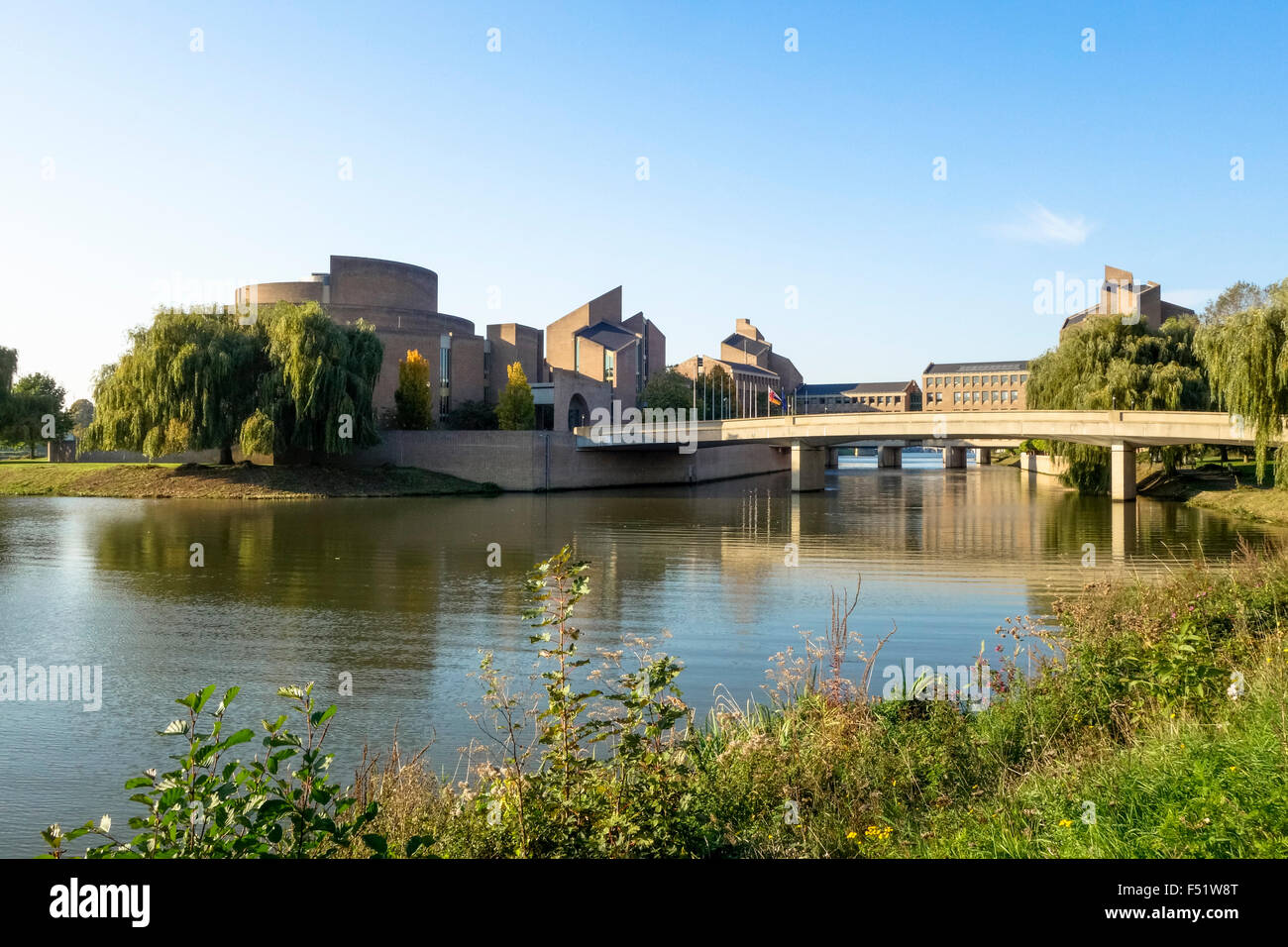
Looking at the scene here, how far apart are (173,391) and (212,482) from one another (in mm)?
4381

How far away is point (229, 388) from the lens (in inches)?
1705

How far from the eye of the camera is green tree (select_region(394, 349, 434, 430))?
5581cm

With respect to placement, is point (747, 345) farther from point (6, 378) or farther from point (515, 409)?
point (6, 378)

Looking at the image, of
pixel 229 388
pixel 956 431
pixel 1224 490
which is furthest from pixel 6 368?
pixel 1224 490

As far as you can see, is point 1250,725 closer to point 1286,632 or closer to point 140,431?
point 1286,632

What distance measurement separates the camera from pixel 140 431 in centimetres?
4256

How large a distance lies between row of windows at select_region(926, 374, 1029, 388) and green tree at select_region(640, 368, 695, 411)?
222ft

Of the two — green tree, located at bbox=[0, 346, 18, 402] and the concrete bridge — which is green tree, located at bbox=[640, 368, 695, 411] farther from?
green tree, located at bbox=[0, 346, 18, 402]

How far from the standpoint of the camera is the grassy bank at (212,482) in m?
42.4
